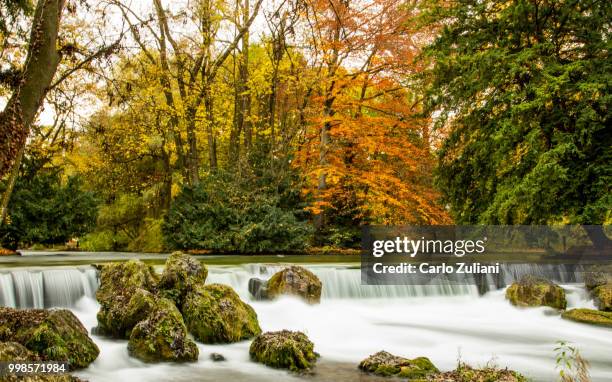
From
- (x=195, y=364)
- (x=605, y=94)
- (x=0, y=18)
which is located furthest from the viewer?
(x=605, y=94)

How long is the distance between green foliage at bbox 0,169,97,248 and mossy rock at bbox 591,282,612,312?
1517 cm

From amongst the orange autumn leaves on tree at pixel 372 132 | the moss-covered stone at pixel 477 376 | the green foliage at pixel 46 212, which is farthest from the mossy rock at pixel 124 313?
the orange autumn leaves on tree at pixel 372 132

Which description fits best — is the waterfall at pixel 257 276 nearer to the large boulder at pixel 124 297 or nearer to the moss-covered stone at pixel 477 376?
the large boulder at pixel 124 297

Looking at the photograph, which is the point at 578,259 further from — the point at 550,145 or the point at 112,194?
the point at 112,194

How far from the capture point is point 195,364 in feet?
25.7

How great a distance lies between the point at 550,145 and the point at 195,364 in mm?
9559

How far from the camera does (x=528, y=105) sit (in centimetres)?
1162

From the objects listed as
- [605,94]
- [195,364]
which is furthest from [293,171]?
[195,364]

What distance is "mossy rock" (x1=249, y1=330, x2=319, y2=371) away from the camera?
7.64 meters

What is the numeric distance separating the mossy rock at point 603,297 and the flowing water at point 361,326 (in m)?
0.40

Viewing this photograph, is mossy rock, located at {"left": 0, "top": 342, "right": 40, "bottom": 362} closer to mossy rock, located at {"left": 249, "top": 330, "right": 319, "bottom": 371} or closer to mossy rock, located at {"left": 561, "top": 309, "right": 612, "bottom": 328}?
mossy rock, located at {"left": 249, "top": 330, "right": 319, "bottom": 371}

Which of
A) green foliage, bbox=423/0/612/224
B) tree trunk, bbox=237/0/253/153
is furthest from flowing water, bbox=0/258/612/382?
tree trunk, bbox=237/0/253/153

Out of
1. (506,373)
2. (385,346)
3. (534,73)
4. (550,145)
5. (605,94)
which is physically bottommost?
(385,346)

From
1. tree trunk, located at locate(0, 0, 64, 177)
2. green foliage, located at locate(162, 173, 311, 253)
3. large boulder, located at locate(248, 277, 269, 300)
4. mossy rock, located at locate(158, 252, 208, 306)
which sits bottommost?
large boulder, located at locate(248, 277, 269, 300)
